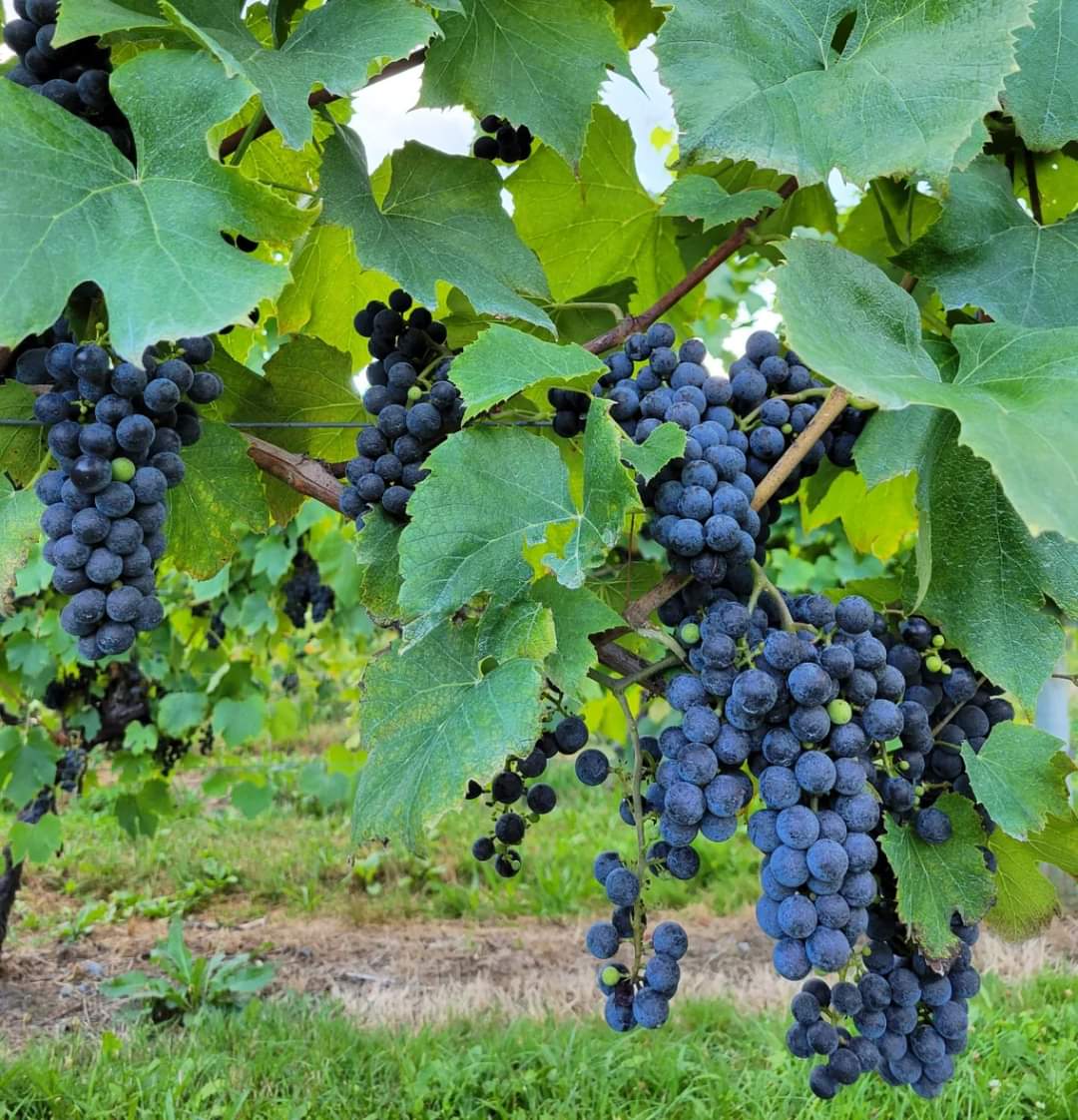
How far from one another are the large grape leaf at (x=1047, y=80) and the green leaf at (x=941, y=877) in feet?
2.10

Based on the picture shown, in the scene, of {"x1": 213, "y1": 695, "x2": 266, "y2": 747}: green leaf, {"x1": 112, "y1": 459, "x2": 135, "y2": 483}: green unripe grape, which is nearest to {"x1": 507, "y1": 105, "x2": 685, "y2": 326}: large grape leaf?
{"x1": 112, "y1": 459, "x2": 135, "y2": 483}: green unripe grape

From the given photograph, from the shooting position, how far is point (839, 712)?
0.79 m

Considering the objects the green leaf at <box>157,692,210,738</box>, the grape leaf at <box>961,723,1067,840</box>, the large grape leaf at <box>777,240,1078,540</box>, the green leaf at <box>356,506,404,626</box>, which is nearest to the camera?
the large grape leaf at <box>777,240,1078,540</box>

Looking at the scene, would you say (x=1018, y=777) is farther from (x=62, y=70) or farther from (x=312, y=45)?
(x=62, y=70)

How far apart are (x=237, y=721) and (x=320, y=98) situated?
280 centimetres

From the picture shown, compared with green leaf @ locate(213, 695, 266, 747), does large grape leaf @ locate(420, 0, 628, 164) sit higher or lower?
higher

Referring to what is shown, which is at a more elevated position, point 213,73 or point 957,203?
point 213,73

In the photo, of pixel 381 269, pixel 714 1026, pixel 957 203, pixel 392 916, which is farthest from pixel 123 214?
pixel 392 916

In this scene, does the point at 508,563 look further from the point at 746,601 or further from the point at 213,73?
the point at 213,73

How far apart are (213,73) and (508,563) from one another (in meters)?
0.44

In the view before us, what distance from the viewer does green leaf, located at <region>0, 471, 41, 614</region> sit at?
3.17 ft

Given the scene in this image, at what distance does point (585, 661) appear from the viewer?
2.66ft

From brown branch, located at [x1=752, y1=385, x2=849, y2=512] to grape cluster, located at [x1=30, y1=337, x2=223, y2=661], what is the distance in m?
0.51

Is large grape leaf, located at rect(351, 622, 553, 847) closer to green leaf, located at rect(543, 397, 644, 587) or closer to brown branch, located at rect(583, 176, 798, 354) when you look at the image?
green leaf, located at rect(543, 397, 644, 587)
